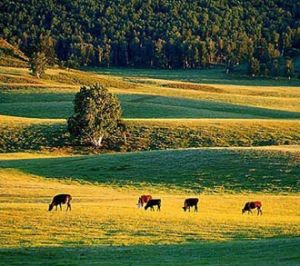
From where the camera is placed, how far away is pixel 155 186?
5084 cm

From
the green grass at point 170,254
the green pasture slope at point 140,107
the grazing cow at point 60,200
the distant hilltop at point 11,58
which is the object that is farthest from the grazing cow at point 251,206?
the distant hilltop at point 11,58

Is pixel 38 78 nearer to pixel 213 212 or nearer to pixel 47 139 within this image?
pixel 47 139

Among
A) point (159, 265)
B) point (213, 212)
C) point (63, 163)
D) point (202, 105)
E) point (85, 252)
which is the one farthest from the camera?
point (202, 105)

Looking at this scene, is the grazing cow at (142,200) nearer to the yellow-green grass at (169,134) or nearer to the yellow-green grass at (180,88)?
the yellow-green grass at (169,134)

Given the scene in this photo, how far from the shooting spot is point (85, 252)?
26812mm

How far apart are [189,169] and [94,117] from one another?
23571 mm

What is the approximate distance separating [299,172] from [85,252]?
95.8 ft

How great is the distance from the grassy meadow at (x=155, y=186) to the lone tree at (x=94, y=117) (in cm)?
246

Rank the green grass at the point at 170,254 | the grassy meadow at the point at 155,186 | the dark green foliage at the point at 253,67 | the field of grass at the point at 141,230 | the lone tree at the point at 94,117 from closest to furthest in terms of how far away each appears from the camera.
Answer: the green grass at the point at 170,254, the field of grass at the point at 141,230, the grassy meadow at the point at 155,186, the lone tree at the point at 94,117, the dark green foliage at the point at 253,67

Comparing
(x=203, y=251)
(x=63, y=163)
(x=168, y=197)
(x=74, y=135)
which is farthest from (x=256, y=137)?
(x=203, y=251)

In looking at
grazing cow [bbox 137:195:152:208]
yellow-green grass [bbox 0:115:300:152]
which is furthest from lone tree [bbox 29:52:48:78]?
grazing cow [bbox 137:195:152:208]

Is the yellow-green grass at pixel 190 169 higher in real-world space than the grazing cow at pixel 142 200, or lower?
lower

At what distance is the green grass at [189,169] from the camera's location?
51125 mm

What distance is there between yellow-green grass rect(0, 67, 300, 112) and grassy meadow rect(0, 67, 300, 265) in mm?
7292
